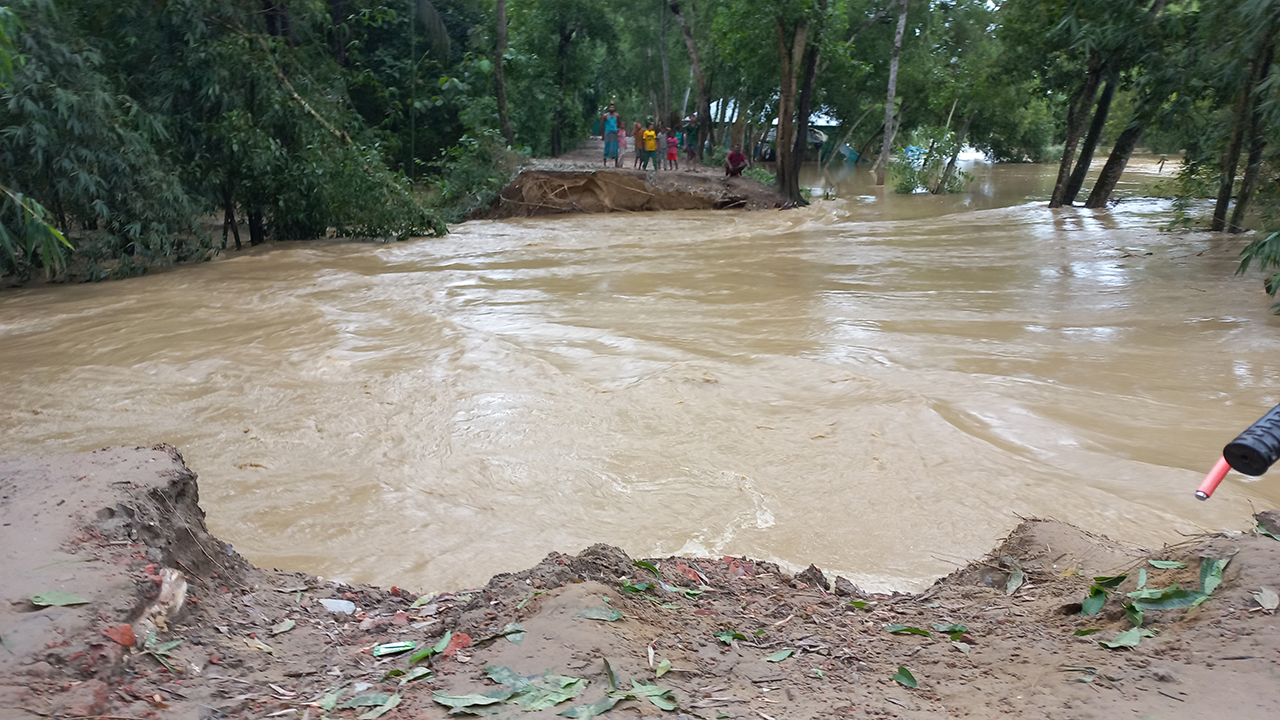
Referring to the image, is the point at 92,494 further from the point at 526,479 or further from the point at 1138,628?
the point at 1138,628

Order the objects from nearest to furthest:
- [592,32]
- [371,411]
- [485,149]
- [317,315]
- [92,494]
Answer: [92,494] → [371,411] → [317,315] → [485,149] → [592,32]

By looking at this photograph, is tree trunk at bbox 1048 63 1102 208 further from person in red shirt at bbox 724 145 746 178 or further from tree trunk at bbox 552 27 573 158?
tree trunk at bbox 552 27 573 158

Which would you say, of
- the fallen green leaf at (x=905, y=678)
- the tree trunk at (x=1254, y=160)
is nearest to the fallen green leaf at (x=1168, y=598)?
the fallen green leaf at (x=905, y=678)

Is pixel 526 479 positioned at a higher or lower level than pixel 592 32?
lower

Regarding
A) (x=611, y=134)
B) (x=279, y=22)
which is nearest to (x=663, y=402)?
(x=279, y=22)

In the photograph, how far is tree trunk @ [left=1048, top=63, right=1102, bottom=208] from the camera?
17.5 metres

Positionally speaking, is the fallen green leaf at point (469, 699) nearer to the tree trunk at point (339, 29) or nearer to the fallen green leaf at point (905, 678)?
the fallen green leaf at point (905, 678)

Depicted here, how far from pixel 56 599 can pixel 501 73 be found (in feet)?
69.8

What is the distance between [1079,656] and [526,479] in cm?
406

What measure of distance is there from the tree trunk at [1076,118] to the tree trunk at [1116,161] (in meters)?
0.79

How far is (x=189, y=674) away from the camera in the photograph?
245 cm

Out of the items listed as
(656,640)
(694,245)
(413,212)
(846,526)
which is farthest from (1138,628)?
(413,212)

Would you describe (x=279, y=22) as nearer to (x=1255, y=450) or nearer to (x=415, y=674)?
(x=415, y=674)

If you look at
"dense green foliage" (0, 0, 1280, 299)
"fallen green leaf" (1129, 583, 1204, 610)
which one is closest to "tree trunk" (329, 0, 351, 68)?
"dense green foliage" (0, 0, 1280, 299)
